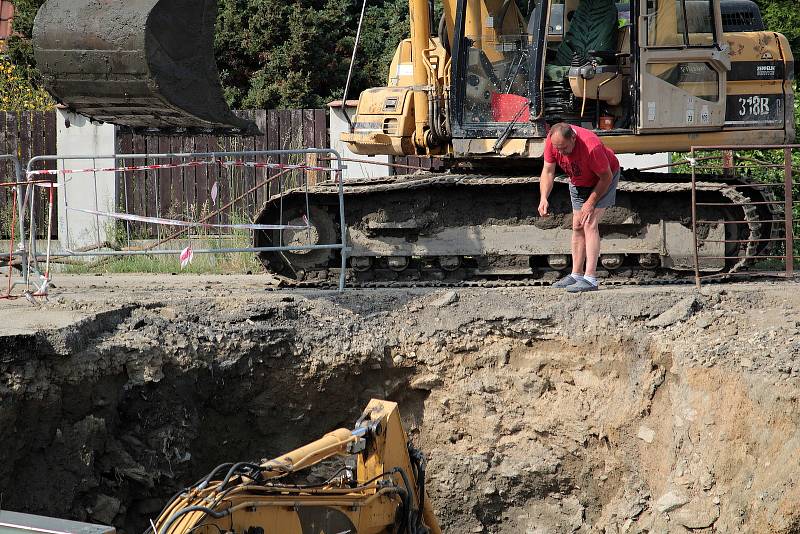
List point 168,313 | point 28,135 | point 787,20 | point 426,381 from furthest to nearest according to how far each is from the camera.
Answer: point 787,20, point 28,135, point 426,381, point 168,313

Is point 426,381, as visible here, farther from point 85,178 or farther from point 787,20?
point 787,20

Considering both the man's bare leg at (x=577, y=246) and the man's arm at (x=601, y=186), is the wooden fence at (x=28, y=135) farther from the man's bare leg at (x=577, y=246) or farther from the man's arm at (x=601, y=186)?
the man's arm at (x=601, y=186)

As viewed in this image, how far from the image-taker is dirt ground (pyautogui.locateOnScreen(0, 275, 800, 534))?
24.0 feet

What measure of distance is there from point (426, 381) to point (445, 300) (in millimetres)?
724

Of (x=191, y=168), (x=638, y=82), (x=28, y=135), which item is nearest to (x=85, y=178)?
(x=191, y=168)

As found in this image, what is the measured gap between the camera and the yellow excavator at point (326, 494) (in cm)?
525

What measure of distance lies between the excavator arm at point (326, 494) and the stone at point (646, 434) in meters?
2.05

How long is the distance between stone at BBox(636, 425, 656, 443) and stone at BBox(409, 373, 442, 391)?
1.64 metres

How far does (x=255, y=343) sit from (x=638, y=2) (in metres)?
4.70

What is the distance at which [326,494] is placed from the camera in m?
5.80

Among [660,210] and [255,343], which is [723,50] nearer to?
[660,210]

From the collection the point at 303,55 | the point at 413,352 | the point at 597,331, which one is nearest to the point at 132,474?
the point at 413,352

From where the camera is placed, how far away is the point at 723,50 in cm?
958

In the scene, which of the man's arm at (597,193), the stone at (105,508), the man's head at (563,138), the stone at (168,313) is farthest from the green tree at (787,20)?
the stone at (105,508)
